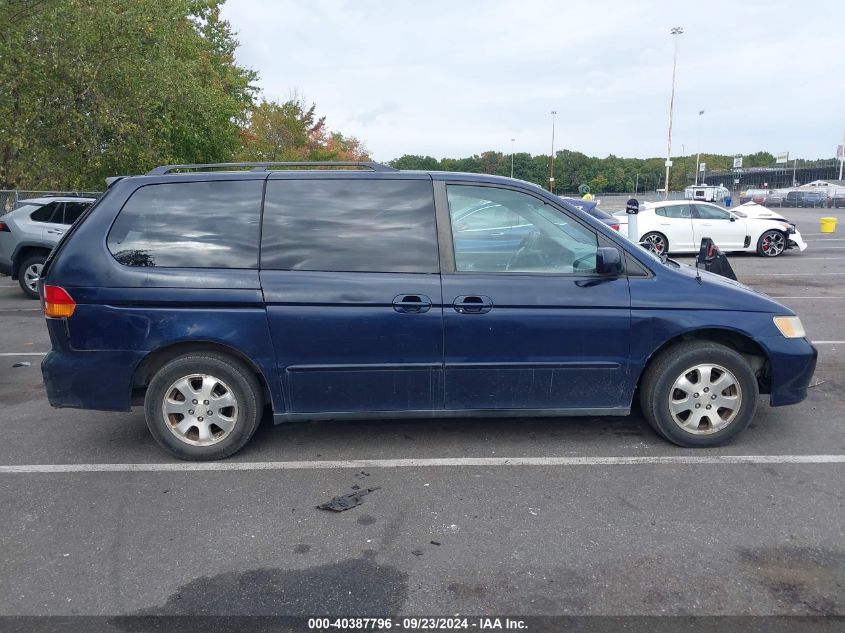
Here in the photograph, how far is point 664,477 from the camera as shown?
4.23 metres

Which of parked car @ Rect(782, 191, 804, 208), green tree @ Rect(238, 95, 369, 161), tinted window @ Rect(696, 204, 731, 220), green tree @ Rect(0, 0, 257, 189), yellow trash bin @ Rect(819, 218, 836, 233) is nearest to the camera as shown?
green tree @ Rect(0, 0, 257, 189)

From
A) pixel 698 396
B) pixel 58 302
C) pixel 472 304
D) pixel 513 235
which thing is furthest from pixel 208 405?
pixel 698 396

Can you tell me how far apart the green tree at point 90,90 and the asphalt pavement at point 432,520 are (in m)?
14.7

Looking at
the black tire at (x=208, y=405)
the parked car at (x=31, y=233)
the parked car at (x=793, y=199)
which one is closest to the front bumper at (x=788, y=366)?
the black tire at (x=208, y=405)

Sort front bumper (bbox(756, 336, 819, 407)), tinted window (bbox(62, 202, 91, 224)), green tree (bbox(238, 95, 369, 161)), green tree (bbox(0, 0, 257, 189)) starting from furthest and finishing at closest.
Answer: green tree (bbox(238, 95, 369, 161))
green tree (bbox(0, 0, 257, 189))
tinted window (bbox(62, 202, 91, 224))
front bumper (bbox(756, 336, 819, 407))

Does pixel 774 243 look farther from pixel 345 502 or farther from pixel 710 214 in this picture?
pixel 345 502

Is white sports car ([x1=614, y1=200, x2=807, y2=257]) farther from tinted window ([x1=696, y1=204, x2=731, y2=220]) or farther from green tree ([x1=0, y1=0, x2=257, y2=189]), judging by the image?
green tree ([x1=0, y1=0, x2=257, y2=189])

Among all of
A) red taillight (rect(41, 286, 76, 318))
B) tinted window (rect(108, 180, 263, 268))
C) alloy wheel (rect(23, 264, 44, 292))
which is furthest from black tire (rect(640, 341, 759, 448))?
alloy wheel (rect(23, 264, 44, 292))

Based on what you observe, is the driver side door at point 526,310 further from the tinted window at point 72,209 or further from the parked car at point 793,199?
the parked car at point 793,199

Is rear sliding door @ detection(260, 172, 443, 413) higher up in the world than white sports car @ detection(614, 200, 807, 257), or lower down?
higher up

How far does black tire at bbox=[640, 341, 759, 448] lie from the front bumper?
7.6 inches

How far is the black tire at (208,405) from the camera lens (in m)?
4.43

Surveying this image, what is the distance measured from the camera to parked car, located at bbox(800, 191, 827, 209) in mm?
52062

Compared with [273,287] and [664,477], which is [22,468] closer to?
[273,287]
